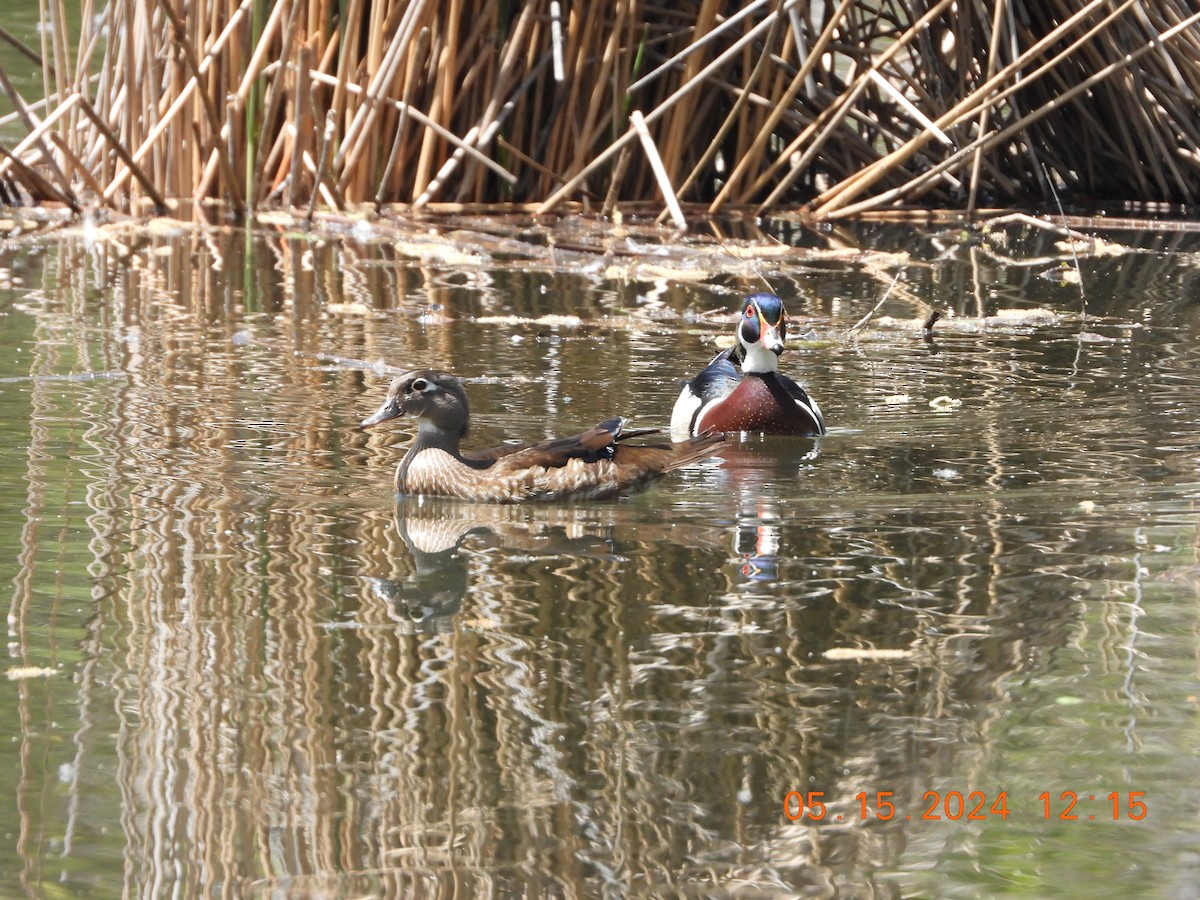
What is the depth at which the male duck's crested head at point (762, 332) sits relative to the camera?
7.36m

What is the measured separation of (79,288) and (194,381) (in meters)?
2.42

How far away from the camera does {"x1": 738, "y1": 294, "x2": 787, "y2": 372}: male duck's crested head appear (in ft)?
24.2

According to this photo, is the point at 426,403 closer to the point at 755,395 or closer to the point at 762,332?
the point at 755,395

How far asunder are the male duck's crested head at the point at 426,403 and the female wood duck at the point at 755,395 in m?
1.13

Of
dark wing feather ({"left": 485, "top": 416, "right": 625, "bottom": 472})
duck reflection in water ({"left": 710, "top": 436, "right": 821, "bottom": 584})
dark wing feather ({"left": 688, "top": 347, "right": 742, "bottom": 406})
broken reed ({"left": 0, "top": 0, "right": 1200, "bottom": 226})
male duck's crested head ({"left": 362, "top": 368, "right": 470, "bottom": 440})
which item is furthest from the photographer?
broken reed ({"left": 0, "top": 0, "right": 1200, "bottom": 226})

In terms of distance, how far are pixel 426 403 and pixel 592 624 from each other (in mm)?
1944

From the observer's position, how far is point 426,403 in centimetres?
640

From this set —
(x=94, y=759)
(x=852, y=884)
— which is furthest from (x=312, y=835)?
(x=852, y=884)

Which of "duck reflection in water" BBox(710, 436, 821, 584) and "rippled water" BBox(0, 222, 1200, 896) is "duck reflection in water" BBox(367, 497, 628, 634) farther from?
"duck reflection in water" BBox(710, 436, 821, 584)

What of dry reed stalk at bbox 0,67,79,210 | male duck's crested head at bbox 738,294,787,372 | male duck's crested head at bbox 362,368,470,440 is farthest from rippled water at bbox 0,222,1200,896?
dry reed stalk at bbox 0,67,79,210

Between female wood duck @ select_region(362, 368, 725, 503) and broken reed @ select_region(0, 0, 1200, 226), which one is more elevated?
broken reed @ select_region(0, 0, 1200, 226)

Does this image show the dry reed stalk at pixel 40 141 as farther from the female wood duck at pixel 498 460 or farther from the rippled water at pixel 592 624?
the female wood duck at pixel 498 460
